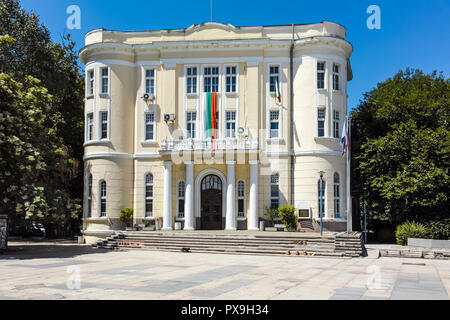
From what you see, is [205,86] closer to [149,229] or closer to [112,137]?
[112,137]

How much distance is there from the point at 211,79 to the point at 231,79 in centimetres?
139

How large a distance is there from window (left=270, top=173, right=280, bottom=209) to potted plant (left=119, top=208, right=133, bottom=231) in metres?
9.52

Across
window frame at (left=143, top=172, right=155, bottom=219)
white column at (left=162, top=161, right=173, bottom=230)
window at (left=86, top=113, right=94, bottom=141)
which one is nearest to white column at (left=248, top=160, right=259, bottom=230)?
white column at (left=162, top=161, right=173, bottom=230)

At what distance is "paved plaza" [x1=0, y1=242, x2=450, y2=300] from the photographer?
1245cm

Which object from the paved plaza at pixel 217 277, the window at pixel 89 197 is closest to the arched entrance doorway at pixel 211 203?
the window at pixel 89 197

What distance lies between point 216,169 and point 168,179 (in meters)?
3.31

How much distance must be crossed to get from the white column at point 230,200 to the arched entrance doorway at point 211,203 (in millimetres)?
1647

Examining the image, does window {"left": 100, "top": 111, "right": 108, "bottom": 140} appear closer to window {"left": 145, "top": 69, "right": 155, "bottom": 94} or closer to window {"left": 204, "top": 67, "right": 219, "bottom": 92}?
window {"left": 145, "top": 69, "right": 155, "bottom": 94}

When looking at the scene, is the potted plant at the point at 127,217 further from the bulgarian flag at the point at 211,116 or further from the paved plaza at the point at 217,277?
the paved plaza at the point at 217,277

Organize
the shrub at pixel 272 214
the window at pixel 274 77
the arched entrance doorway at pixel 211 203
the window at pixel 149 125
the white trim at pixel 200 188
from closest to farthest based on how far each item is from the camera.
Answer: the shrub at pixel 272 214
the white trim at pixel 200 188
the arched entrance doorway at pixel 211 203
the window at pixel 274 77
the window at pixel 149 125

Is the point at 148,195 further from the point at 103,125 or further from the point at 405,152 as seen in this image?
the point at 405,152

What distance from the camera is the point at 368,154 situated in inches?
1297

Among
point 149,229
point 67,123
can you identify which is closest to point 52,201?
point 149,229

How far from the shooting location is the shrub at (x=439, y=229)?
29.6 m
